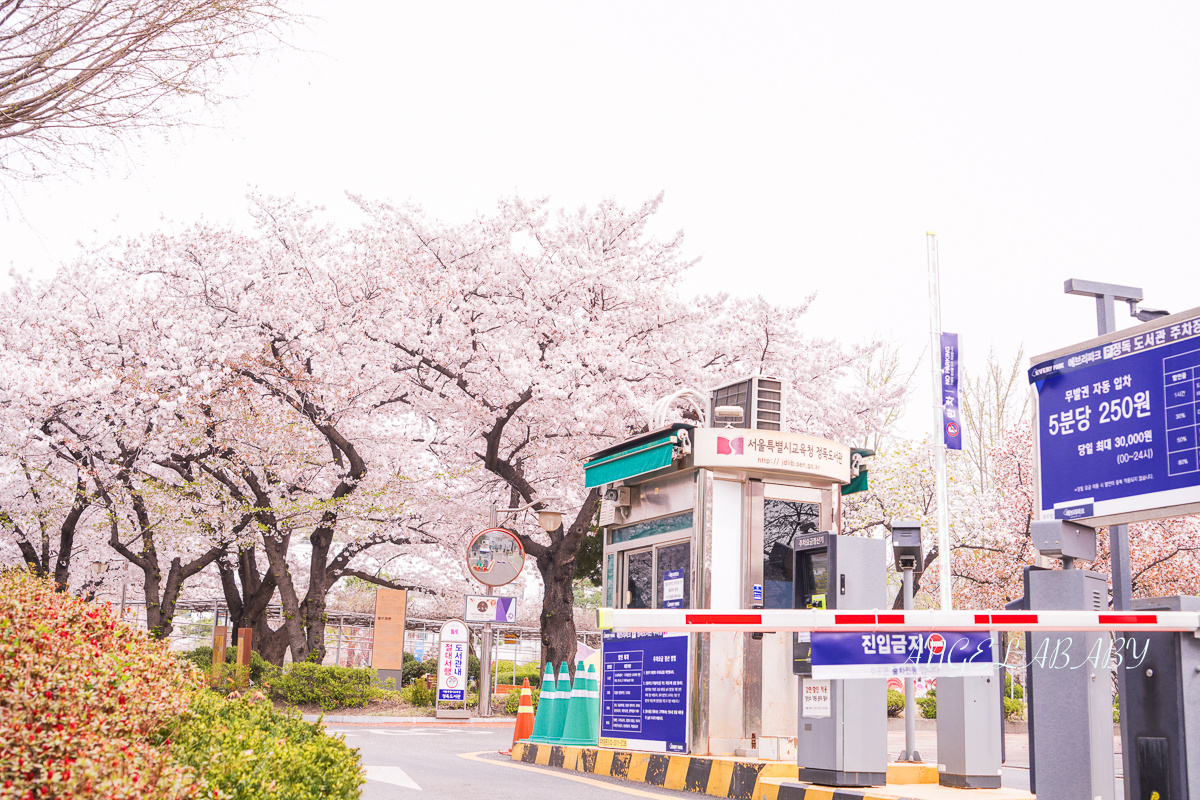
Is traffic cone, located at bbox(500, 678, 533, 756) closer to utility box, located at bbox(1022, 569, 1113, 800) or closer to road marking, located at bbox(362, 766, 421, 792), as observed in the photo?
road marking, located at bbox(362, 766, 421, 792)

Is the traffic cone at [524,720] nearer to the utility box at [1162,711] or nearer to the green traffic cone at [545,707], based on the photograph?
the green traffic cone at [545,707]

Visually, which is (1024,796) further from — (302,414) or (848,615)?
(302,414)

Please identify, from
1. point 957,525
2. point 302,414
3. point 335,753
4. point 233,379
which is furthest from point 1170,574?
point 335,753

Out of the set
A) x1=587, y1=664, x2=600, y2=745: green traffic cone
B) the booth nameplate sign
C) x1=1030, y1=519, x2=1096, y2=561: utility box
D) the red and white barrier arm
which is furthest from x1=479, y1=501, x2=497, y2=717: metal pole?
the red and white barrier arm

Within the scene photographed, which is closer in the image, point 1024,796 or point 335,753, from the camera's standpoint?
point 335,753

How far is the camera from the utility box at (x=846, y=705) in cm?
727

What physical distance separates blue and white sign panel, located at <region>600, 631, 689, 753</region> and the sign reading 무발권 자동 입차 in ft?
15.3

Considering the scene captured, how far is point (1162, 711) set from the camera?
4598 mm

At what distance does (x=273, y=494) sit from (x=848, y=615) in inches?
786

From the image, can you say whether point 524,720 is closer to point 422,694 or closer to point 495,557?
point 495,557

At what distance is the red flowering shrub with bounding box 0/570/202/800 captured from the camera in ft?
10.2

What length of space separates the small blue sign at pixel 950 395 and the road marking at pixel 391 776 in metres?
9.34

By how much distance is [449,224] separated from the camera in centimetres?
2283

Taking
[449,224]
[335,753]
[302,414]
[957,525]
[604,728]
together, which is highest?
[449,224]
